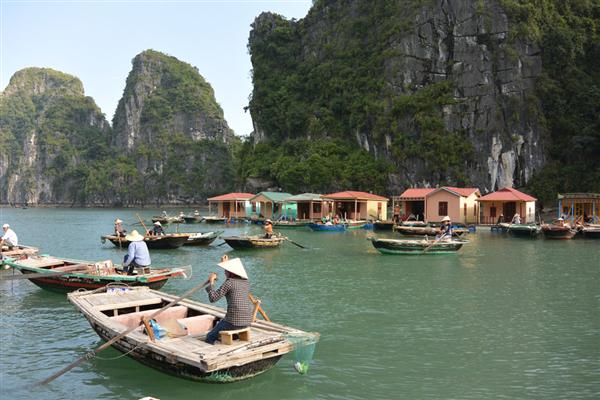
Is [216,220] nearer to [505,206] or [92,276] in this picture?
[505,206]

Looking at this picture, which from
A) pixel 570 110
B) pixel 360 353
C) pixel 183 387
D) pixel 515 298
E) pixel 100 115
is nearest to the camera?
pixel 183 387

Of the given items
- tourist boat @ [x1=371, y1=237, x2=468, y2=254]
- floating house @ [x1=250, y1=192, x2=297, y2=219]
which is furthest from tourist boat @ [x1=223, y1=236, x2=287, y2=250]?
floating house @ [x1=250, y1=192, x2=297, y2=219]

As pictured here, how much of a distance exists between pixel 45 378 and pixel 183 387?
8.19 feet

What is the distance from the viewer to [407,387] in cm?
836

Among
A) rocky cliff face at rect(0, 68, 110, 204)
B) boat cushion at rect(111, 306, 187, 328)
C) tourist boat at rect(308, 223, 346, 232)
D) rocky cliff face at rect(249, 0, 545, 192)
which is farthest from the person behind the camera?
rocky cliff face at rect(0, 68, 110, 204)

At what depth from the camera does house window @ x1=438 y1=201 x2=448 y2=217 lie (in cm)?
4766

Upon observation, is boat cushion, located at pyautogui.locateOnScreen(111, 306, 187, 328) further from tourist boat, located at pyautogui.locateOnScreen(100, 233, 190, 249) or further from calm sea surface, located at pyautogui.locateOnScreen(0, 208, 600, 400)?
tourist boat, located at pyautogui.locateOnScreen(100, 233, 190, 249)

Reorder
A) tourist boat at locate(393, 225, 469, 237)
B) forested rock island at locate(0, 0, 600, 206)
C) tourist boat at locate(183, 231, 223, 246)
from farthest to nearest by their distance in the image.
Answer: forested rock island at locate(0, 0, 600, 206), tourist boat at locate(393, 225, 469, 237), tourist boat at locate(183, 231, 223, 246)

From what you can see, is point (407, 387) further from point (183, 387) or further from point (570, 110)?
point (570, 110)

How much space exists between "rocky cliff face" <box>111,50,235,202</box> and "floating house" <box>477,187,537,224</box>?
3974 inches

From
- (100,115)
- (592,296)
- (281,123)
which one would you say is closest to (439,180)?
(281,123)

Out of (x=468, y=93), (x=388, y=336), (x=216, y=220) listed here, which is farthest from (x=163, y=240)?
(x=468, y=93)

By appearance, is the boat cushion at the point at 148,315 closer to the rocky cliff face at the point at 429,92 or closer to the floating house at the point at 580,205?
the floating house at the point at 580,205

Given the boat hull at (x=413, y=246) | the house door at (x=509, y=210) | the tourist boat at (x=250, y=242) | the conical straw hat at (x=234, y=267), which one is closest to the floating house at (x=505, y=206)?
the house door at (x=509, y=210)
